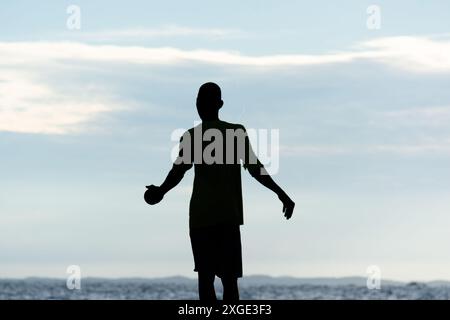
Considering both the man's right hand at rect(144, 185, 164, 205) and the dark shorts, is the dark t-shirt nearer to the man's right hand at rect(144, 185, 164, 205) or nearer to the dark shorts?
the dark shorts

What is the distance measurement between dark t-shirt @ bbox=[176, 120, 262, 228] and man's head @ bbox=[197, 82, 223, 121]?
0.34ft

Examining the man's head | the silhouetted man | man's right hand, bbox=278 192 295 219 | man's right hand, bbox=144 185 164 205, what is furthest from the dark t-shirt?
man's right hand, bbox=278 192 295 219

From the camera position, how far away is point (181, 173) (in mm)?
12430

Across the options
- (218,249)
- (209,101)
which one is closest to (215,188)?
(218,249)

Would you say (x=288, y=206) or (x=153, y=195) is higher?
(x=153, y=195)

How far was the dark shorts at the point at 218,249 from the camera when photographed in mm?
12312

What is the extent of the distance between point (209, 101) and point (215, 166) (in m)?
0.70

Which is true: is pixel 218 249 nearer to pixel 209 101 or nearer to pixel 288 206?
pixel 288 206

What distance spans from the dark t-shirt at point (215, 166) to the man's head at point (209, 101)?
0.10m

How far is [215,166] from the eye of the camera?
12.2 m

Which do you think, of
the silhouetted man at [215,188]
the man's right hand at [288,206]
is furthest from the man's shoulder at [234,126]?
the man's right hand at [288,206]

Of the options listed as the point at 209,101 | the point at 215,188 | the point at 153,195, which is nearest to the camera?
the point at 215,188

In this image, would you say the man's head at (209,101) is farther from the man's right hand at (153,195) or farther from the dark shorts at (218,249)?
the dark shorts at (218,249)
